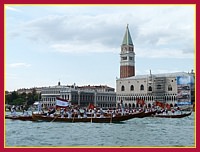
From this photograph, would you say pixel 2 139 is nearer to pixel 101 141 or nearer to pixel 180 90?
pixel 101 141

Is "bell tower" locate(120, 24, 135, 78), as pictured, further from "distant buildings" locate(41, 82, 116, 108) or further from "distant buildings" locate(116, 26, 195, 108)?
"distant buildings" locate(41, 82, 116, 108)

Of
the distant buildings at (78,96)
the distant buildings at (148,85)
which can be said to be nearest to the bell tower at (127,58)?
the distant buildings at (148,85)

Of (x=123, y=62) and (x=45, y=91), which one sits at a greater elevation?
(x=123, y=62)

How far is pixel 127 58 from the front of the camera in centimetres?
4609

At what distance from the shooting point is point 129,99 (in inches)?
1715

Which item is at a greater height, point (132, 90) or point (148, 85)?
point (148, 85)

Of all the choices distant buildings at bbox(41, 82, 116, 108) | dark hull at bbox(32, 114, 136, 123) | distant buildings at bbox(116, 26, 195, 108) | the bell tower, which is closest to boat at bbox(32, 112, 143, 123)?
dark hull at bbox(32, 114, 136, 123)

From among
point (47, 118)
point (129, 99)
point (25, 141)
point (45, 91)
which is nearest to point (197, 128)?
point (25, 141)

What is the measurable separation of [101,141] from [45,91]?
41.1 meters

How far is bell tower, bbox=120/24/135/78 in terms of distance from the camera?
150ft

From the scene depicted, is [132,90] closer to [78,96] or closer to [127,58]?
[127,58]

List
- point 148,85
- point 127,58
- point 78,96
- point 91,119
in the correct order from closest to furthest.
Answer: point 91,119
point 148,85
point 127,58
point 78,96

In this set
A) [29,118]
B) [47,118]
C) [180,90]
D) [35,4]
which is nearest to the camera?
[35,4]

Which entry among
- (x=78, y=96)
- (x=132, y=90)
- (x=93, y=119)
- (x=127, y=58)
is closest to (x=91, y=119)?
(x=93, y=119)
